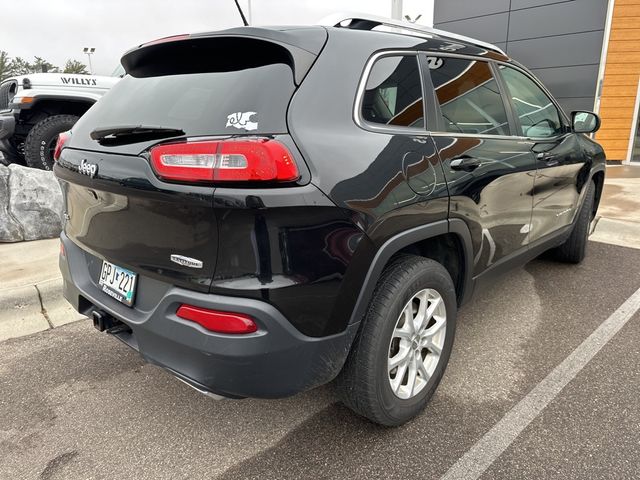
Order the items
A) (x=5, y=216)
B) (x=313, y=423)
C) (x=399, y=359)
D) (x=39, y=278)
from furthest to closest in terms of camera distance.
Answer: (x=5, y=216)
(x=39, y=278)
(x=313, y=423)
(x=399, y=359)

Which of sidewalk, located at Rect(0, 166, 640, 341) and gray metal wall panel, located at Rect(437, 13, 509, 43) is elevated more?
gray metal wall panel, located at Rect(437, 13, 509, 43)

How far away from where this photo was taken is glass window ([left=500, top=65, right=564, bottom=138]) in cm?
304

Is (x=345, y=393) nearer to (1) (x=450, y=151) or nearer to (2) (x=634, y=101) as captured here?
(1) (x=450, y=151)

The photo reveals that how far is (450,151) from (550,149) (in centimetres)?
137

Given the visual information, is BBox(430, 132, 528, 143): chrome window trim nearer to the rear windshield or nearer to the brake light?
the rear windshield

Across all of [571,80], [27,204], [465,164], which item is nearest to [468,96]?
[465,164]

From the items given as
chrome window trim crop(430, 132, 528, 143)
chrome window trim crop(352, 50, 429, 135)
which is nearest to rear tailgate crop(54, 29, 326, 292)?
chrome window trim crop(352, 50, 429, 135)

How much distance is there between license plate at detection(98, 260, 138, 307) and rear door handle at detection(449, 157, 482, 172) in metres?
1.51

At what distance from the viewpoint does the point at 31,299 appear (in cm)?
356

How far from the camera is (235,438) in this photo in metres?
2.24

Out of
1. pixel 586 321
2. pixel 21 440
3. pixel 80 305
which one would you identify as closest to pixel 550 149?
pixel 586 321

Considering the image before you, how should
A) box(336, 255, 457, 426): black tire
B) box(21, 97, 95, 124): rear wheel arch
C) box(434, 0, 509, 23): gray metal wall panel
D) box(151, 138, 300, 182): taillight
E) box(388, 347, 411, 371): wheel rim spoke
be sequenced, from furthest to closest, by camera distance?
box(434, 0, 509, 23): gray metal wall panel, box(21, 97, 95, 124): rear wheel arch, box(388, 347, 411, 371): wheel rim spoke, box(336, 255, 457, 426): black tire, box(151, 138, 300, 182): taillight

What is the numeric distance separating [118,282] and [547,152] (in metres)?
2.73

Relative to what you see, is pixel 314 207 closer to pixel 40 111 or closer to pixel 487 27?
pixel 40 111
